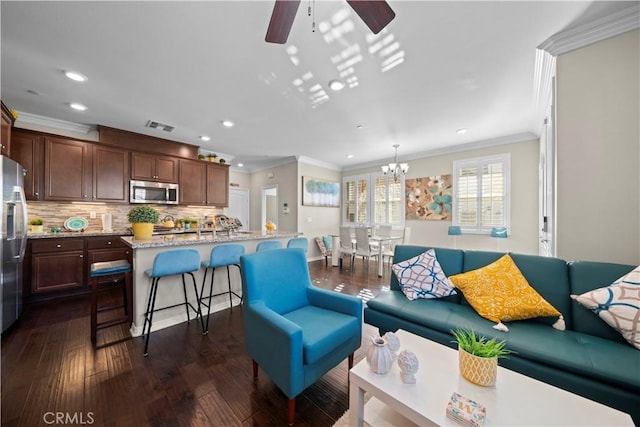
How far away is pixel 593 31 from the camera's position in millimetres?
1809

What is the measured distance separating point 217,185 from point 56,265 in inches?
109

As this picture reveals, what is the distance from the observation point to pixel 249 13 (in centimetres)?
171

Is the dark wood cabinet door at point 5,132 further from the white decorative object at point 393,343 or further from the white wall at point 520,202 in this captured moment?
the white wall at point 520,202

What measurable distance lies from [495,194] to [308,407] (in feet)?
16.4

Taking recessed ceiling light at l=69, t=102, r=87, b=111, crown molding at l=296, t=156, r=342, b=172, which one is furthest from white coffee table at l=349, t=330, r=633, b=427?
crown molding at l=296, t=156, r=342, b=172

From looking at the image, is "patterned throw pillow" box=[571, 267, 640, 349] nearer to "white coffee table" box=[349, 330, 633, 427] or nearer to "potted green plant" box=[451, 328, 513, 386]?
"white coffee table" box=[349, 330, 633, 427]

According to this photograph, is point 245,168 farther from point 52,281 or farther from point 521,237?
point 521,237

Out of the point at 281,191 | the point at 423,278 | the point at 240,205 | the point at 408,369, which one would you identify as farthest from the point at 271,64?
the point at 240,205

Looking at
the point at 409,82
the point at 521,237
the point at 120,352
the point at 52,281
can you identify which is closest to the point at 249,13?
the point at 409,82

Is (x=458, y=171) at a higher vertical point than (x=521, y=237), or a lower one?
higher

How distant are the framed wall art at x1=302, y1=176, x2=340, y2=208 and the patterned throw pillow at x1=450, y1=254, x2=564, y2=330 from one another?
4.35 meters

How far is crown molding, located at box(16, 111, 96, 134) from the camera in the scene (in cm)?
337

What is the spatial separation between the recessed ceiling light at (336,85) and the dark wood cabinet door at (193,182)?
3.58 m

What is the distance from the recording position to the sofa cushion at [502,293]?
165 centimetres
